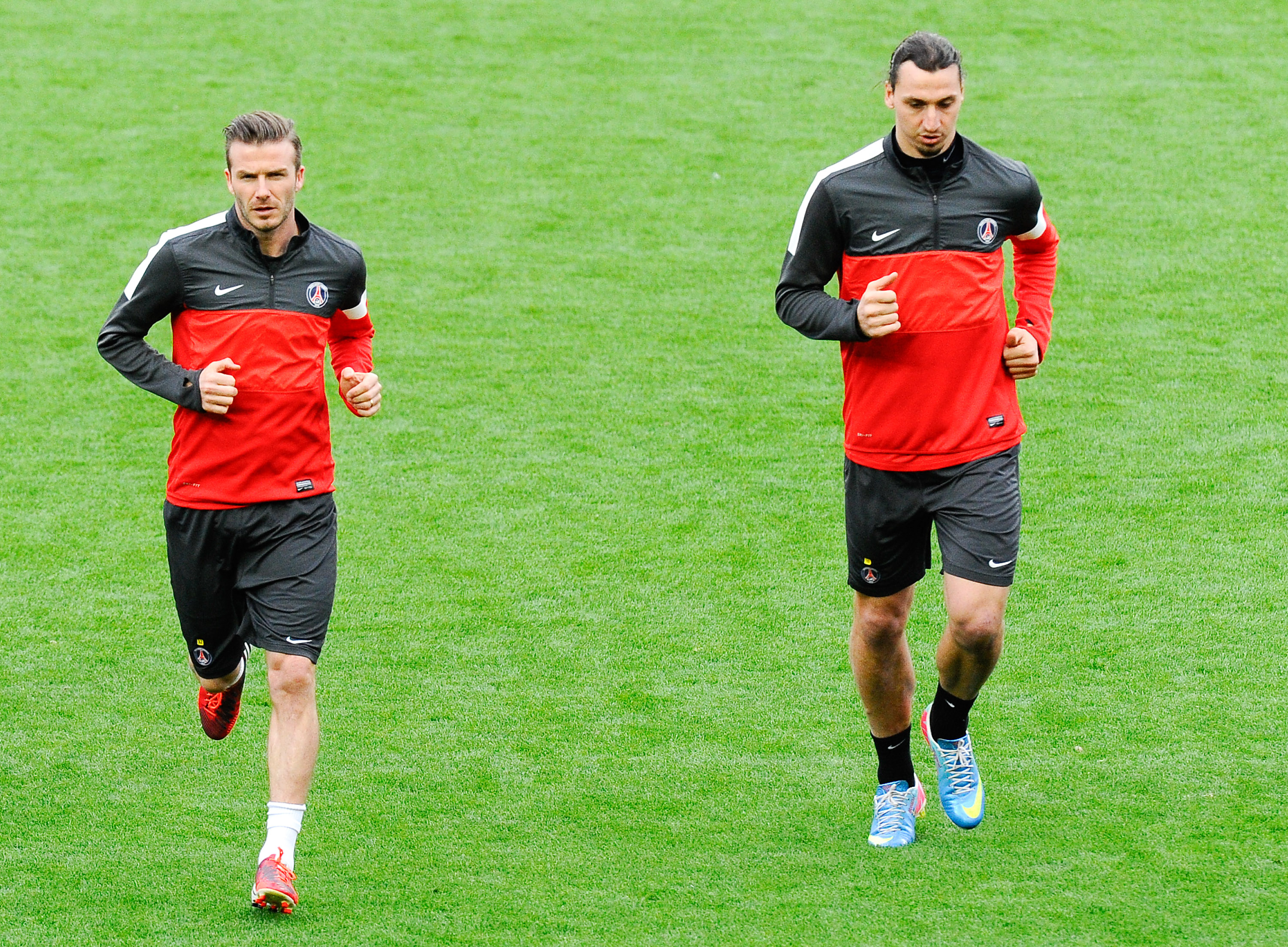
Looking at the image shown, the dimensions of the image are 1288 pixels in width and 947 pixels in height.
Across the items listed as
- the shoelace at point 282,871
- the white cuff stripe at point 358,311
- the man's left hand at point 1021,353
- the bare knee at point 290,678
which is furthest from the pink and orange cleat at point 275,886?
the man's left hand at point 1021,353

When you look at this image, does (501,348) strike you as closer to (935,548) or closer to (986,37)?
(935,548)

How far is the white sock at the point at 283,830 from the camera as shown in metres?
4.55

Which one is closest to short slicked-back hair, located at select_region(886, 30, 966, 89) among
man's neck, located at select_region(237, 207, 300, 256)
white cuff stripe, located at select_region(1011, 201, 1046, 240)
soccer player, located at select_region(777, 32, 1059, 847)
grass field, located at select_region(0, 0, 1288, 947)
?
soccer player, located at select_region(777, 32, 1059, 847)

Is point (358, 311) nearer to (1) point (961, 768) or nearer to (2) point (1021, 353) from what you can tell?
(2) point (1021, 353)

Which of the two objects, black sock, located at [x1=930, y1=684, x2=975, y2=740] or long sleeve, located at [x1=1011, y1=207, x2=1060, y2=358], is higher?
long sleeve, located at [x1=1011, y1=207, x2=1060, y2=358]

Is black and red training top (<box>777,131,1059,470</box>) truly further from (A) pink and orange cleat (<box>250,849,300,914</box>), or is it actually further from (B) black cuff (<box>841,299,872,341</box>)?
(A) pink and orange cleat (<box>250,849,300,914</box>)

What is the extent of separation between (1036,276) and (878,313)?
0.85 m

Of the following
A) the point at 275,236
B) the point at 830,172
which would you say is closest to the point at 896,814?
the point at 830,172

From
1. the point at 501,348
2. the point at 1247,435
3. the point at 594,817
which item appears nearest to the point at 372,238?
the point at 501,348

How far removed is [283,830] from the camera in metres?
4.58

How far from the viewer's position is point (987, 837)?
498 cm

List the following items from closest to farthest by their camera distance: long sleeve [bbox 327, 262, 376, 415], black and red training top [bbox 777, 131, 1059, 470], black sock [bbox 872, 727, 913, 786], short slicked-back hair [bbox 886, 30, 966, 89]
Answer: short slicked-back hair [bbox 886, 30, 966, 89] → black and red training top [bbox 777, 131, 1059, 470] → long sleeve [bbox 327, 262, 376, 415] → black sock [bbox 872, 727, 913, 786]

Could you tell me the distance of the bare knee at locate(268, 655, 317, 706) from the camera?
15.4ft

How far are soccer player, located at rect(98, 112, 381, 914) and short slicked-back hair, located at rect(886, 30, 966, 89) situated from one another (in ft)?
5.12
